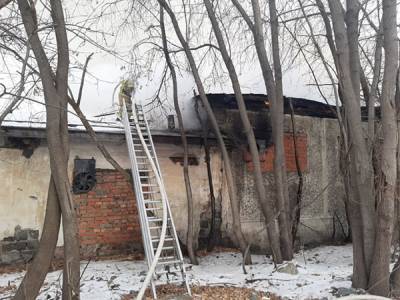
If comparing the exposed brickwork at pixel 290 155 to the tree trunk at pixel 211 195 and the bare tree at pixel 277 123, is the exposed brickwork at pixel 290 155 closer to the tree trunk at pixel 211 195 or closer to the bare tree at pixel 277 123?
the tree trunk at pixel 211 195

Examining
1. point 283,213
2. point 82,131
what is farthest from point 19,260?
point 283,213

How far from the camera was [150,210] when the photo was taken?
712 centimetres

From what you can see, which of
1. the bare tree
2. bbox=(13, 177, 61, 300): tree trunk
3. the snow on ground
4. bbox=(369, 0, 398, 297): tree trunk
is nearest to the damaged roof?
the bare tree

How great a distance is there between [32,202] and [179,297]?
3.56 meters

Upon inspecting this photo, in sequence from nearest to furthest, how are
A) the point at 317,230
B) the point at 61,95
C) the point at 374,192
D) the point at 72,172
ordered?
the point at 61,95, the point at 374,192, the point at 72,172, the point at 317,230

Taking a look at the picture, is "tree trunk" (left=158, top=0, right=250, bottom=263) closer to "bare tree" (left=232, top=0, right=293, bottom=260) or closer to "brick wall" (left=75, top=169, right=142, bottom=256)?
"bare tree" (left=232, top=0, right=293, bottom=260)

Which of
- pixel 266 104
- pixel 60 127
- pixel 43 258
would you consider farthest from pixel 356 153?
pixel 266 104

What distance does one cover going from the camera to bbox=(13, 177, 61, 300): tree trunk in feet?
15.7

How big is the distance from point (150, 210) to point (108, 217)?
5.56 feet

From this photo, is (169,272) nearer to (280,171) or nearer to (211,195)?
(280,171)

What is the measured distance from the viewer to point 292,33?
28.6ft

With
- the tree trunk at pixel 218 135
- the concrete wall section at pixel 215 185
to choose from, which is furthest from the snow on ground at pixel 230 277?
→ the concrete wall section at pixel 215 185

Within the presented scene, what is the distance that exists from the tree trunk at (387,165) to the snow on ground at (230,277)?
2.25 feet

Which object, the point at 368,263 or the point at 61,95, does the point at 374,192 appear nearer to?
the point at 368,263
